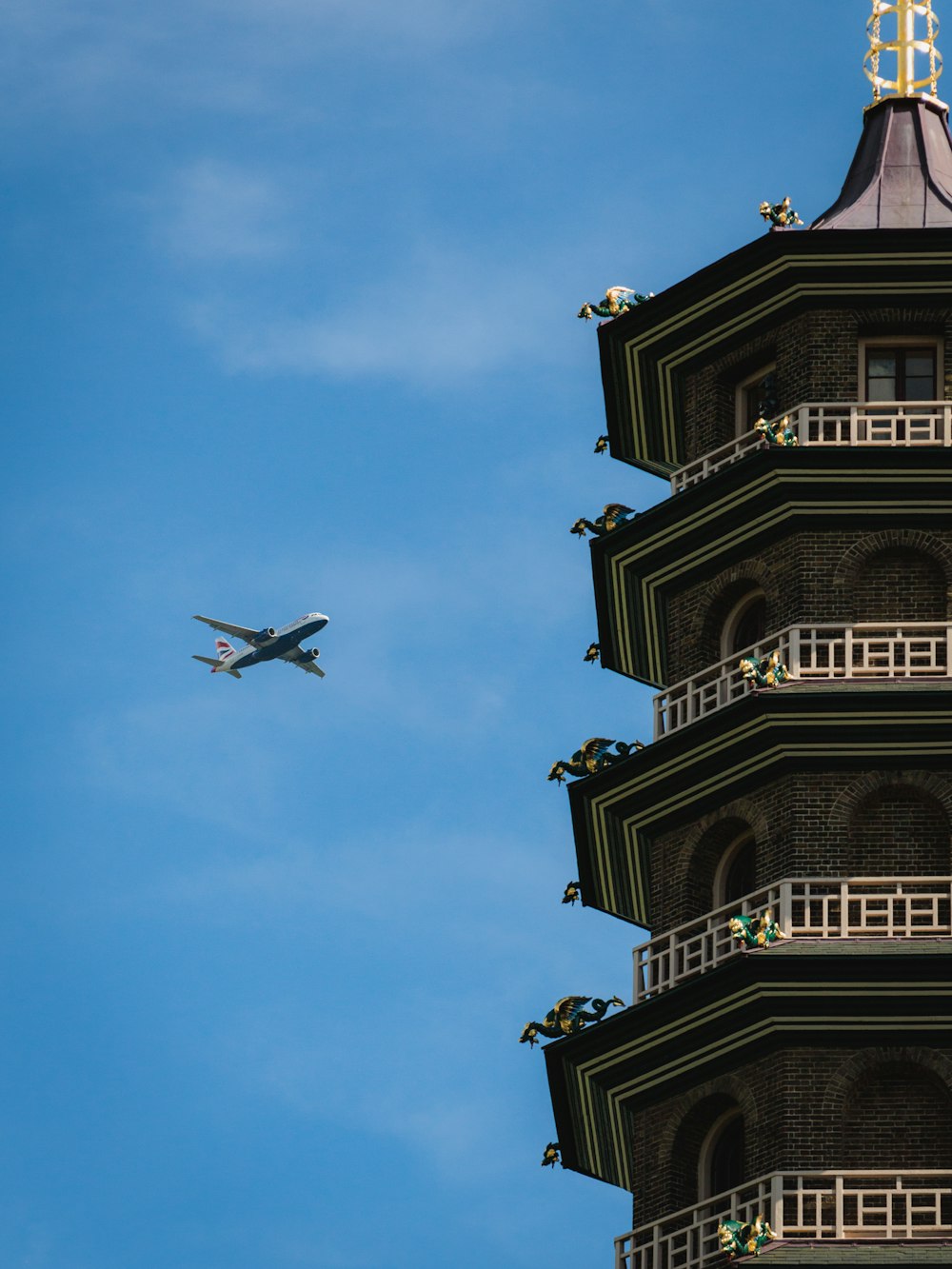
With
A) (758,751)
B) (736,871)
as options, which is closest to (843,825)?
(758,751)

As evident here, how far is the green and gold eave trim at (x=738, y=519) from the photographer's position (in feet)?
182

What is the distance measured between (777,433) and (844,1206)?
545 inches

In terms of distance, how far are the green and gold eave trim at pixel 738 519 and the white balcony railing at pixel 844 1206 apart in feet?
37.4

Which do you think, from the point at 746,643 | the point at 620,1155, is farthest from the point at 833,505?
the point at 620,1155

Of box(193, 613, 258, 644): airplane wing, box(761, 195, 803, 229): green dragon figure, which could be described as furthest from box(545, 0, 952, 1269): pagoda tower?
box(193, 613, 258, 644): airplane wing

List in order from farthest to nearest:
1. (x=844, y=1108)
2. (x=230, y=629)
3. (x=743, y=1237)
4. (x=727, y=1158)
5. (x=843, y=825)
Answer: (x=230, y=629), (x=843, y=825), (x=727, y=1158), (x=844, y=1108), (x=743, y=1237)

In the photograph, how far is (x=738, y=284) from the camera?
5841cm

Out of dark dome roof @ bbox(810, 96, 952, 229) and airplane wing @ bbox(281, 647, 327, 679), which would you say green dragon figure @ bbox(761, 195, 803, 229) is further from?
airplane wing @ bbox(281, 647, 327, 679)

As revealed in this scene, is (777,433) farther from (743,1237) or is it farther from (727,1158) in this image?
(743,1237)

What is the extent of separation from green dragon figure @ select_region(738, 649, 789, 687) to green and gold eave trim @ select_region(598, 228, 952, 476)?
7.46 meters

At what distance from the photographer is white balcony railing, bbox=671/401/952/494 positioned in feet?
184

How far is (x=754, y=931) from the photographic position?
5094 centimetres

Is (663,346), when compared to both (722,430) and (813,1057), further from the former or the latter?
(813,1057)

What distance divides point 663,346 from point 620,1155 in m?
15.1
